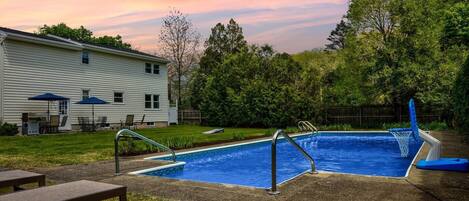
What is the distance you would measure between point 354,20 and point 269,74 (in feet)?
21.7

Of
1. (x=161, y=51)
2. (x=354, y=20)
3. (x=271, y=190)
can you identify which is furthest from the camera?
(x=161, y=51)

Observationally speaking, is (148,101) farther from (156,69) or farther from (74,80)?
(74,80)

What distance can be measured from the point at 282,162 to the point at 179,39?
27.0 metres

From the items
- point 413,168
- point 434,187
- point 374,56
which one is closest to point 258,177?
point 413,168

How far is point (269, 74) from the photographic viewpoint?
82.8 feet

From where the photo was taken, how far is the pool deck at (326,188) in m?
5.00

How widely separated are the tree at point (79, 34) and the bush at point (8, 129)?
2311cm

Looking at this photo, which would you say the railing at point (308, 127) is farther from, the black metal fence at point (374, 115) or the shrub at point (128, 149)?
the shrub at point (128, 149)

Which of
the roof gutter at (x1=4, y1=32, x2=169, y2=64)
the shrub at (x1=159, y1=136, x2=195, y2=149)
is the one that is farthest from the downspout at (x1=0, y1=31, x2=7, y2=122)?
the shrub at (x1=159, y1=136, x2=195, y2=149)

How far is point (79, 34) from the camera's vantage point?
41.3 meters

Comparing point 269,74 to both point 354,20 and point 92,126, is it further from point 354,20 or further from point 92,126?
point 92,126

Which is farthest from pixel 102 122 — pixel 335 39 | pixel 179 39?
pixel 335 39

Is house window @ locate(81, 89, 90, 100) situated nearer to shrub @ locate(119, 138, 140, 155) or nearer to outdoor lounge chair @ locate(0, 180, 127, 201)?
shrub @ locate(119, 138, 140, 155)

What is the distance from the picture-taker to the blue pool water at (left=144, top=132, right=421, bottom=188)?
29.9ft
